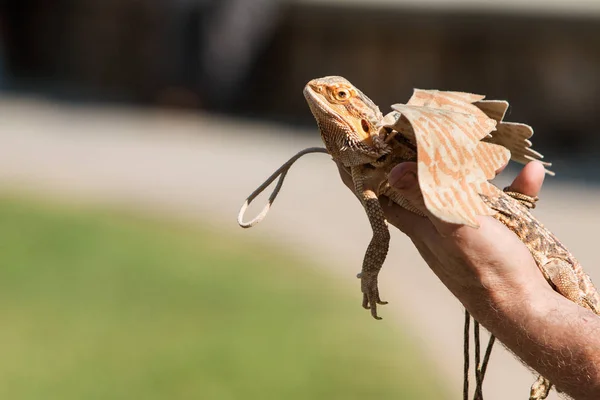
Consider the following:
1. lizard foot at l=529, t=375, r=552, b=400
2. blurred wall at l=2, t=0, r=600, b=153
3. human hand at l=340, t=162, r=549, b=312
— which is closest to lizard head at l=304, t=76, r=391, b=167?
human hand at l=340, t=162, r=549, b=312

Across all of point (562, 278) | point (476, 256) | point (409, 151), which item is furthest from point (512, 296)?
point (409, 151)

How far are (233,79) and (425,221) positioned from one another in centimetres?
1132

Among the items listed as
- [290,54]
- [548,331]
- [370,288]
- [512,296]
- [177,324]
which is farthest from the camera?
[290,54]

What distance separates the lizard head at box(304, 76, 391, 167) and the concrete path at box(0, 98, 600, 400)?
3324 mm

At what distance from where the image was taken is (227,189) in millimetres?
10258

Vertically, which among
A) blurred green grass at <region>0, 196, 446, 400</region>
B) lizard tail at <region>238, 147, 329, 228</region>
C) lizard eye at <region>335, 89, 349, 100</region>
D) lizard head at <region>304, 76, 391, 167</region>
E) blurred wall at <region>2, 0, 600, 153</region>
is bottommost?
blurred wall at <region>2, 0, 600, 153</region>

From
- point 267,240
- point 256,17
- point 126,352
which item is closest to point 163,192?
point 267,240

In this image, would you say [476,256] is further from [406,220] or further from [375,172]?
[375,172]

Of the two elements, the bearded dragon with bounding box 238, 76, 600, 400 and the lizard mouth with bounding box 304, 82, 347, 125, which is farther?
the lizard mouth with bounding box 304, 82, 347, 125

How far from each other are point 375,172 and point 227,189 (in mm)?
7286

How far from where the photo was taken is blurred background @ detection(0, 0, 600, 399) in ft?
21.2

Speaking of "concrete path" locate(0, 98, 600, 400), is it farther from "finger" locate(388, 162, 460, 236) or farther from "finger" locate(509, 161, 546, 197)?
"finger" locate(388, 162, 460, 236)

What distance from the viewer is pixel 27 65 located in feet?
55.0

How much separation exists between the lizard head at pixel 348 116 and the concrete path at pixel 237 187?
3.32 metres
